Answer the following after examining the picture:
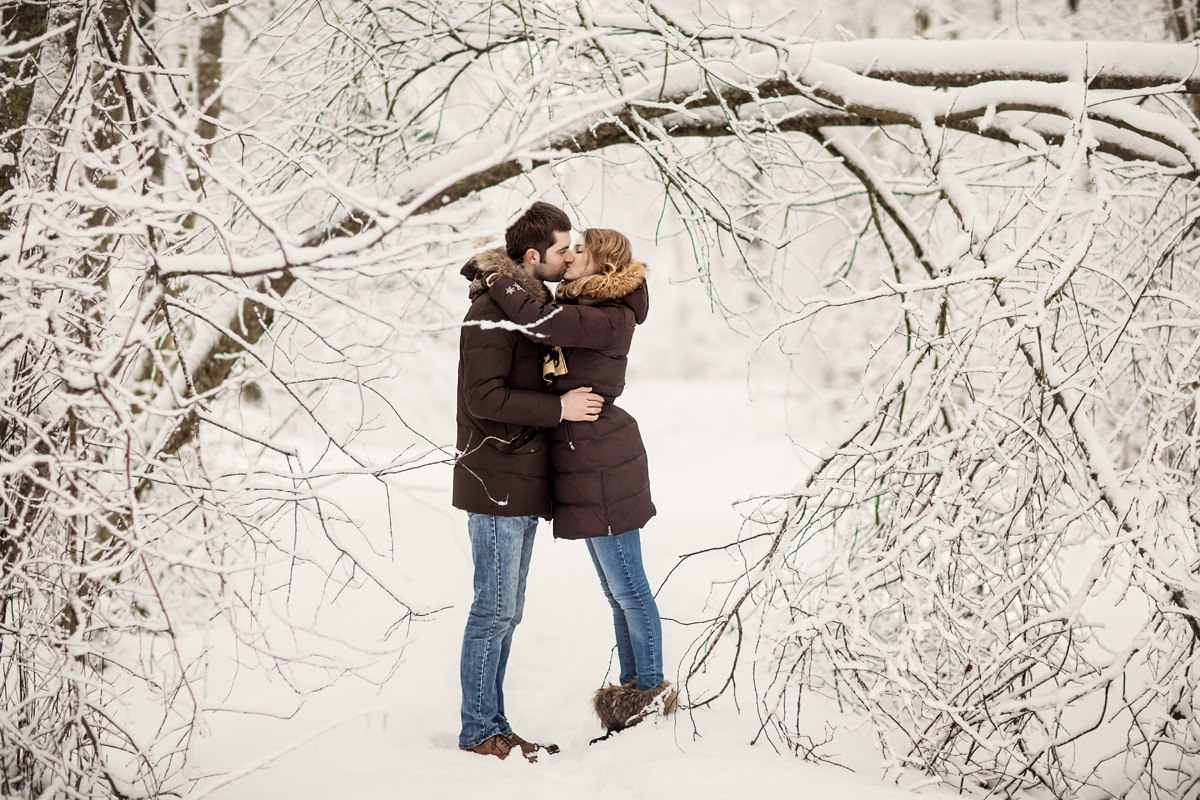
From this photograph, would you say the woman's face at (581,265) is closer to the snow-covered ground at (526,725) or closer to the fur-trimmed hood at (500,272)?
the fur-trimmed hood at (500,272)

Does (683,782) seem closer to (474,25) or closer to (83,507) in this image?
(83,507)

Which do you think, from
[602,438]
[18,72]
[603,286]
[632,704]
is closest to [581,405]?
[602,438]

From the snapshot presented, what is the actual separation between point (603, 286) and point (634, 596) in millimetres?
1012

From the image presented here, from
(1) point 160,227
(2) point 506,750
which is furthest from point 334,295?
(2) point 506,750

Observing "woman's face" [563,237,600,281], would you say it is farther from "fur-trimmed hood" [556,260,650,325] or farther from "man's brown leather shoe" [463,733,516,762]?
"man's brown leather shoe" [463,733,516,762]

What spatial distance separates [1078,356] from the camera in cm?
344

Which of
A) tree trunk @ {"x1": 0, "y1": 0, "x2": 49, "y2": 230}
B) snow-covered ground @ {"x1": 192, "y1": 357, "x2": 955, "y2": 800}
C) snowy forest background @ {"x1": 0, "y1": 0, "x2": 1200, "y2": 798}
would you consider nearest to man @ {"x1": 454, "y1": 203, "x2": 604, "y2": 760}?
snowy forest background @ {"x1": 0, "y1": 0, "x2": 1200, "y2": 798}

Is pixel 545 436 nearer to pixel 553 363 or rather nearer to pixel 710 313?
pixel 553 363

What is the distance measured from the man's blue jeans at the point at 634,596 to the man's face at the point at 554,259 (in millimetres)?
862

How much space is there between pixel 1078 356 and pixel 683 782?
2485 millimetres

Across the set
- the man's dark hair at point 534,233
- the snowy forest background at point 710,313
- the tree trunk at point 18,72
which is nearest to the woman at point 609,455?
the man's dark hair at point 534,233

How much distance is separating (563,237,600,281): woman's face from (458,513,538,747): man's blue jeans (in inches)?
31.1

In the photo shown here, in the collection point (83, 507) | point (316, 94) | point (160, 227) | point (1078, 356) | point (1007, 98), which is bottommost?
point (83, 507)

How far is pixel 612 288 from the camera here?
253cm
